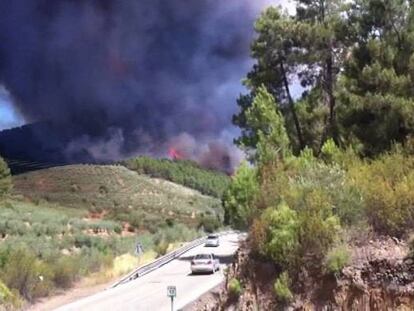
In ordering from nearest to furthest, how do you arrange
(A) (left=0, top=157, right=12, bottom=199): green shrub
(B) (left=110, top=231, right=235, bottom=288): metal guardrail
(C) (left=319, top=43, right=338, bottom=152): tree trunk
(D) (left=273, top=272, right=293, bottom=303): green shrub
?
(D) (left=273, top=272, right=293, bottom=303): green shrub → (C) (left=319, top=43, right=338, bottom=152): tree trunk → (B) (left=110, top=231, right=235, bottom=288): metal guardrail → (A) (left=0, top=157, right=12, bottom=199): green shrub

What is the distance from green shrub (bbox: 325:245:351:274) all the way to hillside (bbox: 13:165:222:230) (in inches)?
2975

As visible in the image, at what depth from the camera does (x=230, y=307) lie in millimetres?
17172

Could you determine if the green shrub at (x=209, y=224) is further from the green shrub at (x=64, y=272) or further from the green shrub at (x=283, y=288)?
the green shrub at (x=283, y=288)

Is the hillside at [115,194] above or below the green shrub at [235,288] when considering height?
above

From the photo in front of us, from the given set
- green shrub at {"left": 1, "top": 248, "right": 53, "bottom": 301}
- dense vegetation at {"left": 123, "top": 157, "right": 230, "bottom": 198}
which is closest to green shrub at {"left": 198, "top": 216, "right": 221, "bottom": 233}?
dense vegetation at {"left": 123, "top": 157, "right": 230, "bottom": 198}

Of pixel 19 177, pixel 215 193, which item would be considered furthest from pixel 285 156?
pixel 215 193

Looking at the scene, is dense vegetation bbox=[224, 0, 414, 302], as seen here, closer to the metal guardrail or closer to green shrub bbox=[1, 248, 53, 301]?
the metal guardrail

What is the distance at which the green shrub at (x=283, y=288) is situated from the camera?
15.0 m

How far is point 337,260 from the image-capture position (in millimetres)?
14219

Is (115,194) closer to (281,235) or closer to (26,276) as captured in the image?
(26,276)

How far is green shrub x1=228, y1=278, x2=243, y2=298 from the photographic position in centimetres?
1712

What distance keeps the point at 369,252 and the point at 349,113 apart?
10.1m

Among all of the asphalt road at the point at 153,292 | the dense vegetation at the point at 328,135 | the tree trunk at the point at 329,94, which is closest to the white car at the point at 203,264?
the asphalt road at the point at 153,292

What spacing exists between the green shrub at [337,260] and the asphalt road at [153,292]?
14.6 m
